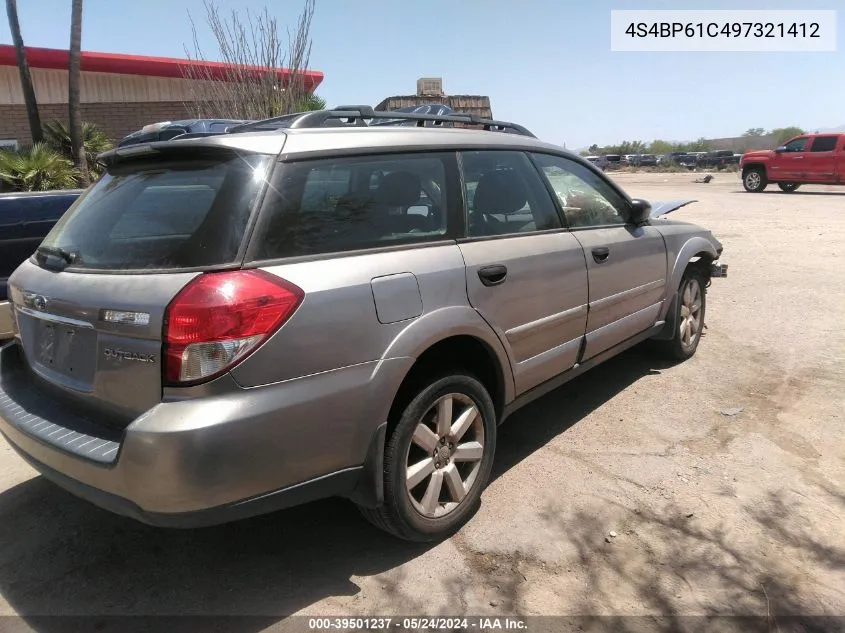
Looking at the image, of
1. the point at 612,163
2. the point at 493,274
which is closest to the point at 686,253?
the point at 493,274

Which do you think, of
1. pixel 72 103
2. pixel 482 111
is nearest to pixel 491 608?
pixel 72 103

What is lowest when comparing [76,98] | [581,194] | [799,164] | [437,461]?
[437,461]

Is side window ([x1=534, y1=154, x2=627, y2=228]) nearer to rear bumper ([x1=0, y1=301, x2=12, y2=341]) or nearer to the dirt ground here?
the dirt ground

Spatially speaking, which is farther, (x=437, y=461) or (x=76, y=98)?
(x=76, y=98)

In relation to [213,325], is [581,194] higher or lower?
higher

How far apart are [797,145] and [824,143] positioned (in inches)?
35.9

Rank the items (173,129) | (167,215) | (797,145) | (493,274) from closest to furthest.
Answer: (167,215), (493,274), (173,129), (797,145)

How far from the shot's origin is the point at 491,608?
2484 millimetres

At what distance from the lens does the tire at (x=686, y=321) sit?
16.5 feet

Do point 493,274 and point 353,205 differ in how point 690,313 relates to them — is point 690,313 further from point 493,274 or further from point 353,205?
point 353,205

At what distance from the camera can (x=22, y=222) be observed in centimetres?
511

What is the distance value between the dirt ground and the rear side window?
135 centimetres

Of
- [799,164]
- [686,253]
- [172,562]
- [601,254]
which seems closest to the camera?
[172,562]

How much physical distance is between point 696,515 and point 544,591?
983 mm
